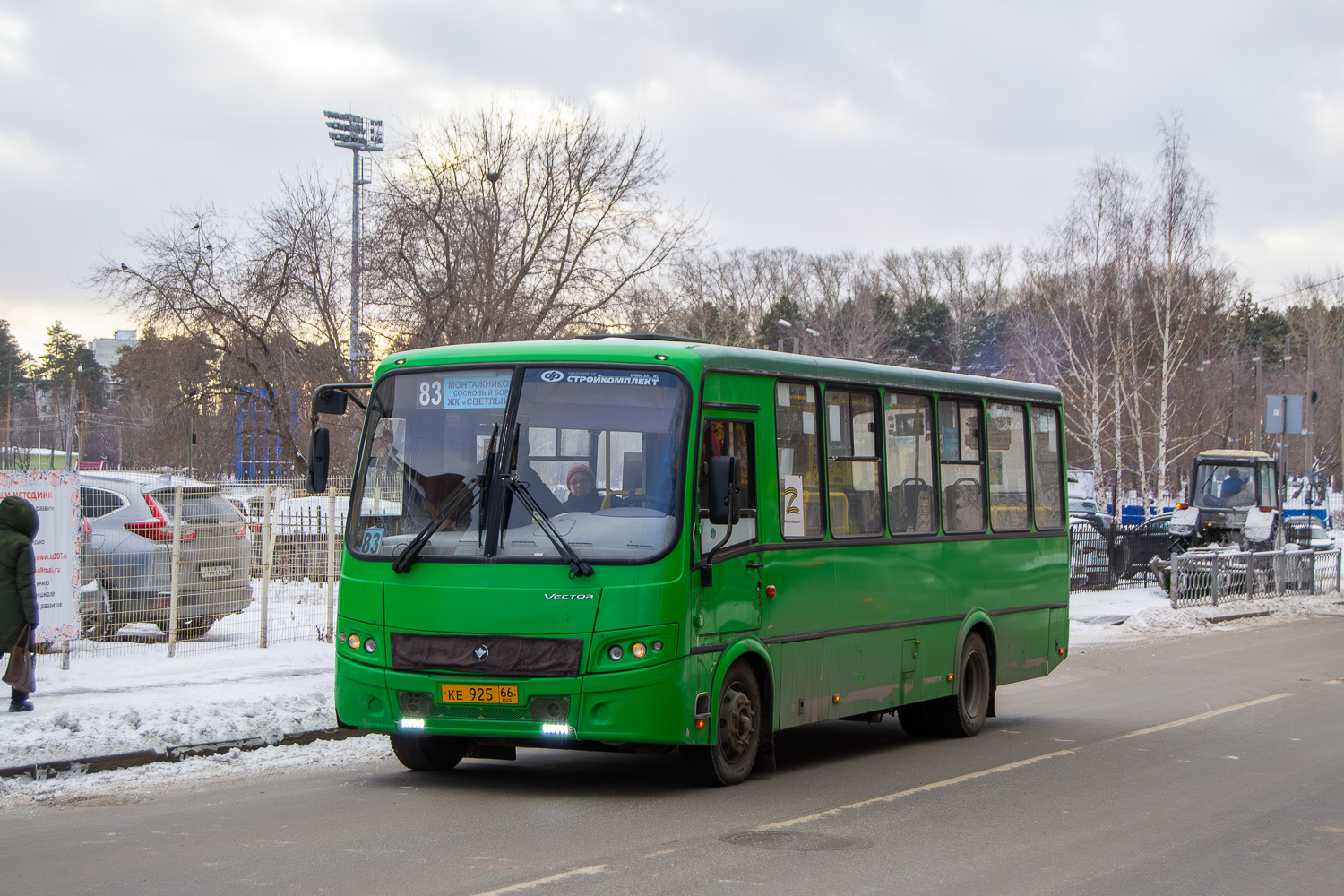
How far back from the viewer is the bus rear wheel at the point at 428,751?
30.4 feet

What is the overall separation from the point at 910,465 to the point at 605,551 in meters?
3.66

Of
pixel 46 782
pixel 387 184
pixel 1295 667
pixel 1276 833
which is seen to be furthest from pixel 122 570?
pixel 387 184

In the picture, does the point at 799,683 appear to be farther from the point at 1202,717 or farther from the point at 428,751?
the point at 1202,717

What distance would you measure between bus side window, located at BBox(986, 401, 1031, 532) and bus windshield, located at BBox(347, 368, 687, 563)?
472 centimetres

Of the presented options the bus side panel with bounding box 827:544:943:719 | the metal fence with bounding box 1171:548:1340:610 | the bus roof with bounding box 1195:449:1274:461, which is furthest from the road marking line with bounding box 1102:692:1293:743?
the bus roof with bounding box 1195:449:1274:461

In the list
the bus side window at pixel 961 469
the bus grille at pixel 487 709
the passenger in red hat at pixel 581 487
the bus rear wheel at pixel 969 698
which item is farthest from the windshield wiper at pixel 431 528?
the bus rear wheel at pixel 969 698

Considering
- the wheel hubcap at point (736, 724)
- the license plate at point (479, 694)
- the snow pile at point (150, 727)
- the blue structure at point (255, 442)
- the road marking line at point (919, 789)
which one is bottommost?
the road marking line at point (919, 789)

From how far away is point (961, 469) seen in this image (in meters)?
11.9

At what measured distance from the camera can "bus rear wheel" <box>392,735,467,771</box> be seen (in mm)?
9258

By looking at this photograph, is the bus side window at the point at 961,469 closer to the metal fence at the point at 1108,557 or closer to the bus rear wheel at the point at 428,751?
the bus rear wheel at the point at 428,751

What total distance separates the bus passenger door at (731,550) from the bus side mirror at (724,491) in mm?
100

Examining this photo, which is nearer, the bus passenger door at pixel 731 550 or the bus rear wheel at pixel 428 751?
the bus passenger door at pixel 731 550

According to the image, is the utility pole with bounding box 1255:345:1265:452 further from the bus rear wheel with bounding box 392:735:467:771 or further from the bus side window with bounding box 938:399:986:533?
the bus rear wheel with bounding box 392:735:467:771

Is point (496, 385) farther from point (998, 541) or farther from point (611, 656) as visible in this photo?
point (998, 541)
